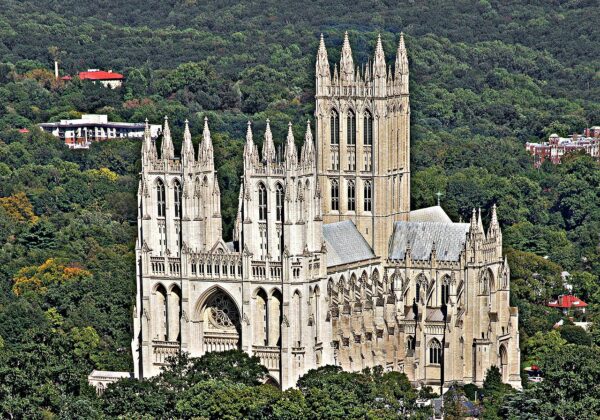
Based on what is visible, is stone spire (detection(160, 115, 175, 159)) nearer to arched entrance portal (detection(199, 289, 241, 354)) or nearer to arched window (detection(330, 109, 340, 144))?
arched entrance portal (detection(199, 289, 241, 354))

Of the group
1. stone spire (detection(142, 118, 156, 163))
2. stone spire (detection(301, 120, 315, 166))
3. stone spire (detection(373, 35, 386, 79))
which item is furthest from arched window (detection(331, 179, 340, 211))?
stone spire (detection(142, 118, 156, 163))

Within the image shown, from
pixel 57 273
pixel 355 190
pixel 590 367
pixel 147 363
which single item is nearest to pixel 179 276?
pixel 147 363

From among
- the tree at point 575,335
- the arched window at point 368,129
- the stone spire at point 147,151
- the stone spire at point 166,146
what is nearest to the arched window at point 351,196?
the arched window at point 368,129

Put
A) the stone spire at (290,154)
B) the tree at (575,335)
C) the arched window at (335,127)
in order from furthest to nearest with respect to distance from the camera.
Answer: the tree at (575,335) < the arched window at (335,127) < the stone spire at (290,154)

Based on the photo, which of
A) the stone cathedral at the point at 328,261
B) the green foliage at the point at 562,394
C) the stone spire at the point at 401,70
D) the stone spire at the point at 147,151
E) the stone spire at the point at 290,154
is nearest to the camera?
the green foliage at the point at 562,394

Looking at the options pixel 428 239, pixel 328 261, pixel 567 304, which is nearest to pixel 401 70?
pixel 428 239

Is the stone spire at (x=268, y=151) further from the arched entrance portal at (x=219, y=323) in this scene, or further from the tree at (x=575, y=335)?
the tree at (x=575, y=335)
